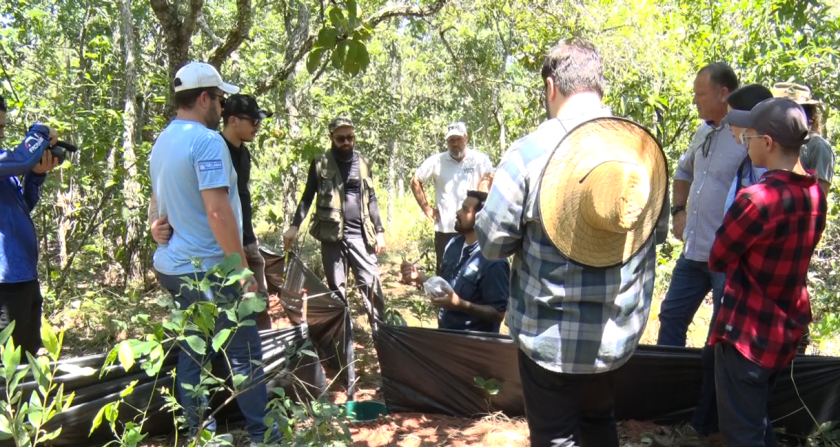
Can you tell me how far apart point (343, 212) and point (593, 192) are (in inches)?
118

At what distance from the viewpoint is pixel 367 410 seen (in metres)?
3.46

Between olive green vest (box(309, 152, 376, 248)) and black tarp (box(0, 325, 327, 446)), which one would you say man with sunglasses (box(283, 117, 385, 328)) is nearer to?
olive green vest (box(309, 152, 376, 248))

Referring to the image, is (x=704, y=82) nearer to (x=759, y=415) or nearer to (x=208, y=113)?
(x=759, y=415)

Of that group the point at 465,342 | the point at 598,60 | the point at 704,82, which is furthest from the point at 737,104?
the point at 465,342

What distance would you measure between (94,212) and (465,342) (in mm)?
4064

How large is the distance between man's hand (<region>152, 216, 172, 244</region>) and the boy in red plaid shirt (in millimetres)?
2206

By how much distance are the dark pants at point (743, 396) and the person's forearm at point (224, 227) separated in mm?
1922

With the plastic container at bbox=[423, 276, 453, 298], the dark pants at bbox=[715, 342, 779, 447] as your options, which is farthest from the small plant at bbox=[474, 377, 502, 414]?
the dark pants at bbox=[715, 342, 779, 447]

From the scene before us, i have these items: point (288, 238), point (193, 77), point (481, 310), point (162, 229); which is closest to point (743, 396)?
point (481, 310)

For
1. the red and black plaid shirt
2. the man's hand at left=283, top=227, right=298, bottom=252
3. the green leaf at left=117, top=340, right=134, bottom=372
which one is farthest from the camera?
the man's hand at left=283, top=227, right=298, bottom=252

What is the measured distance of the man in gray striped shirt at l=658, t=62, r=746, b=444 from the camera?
291 cm

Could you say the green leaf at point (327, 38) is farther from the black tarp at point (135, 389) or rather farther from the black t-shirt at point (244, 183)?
the black tarp at point (135, 389)

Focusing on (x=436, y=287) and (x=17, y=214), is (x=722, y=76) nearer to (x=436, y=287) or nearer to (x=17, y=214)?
(x=436, y=287)

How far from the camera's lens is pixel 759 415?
2141 millimetres
